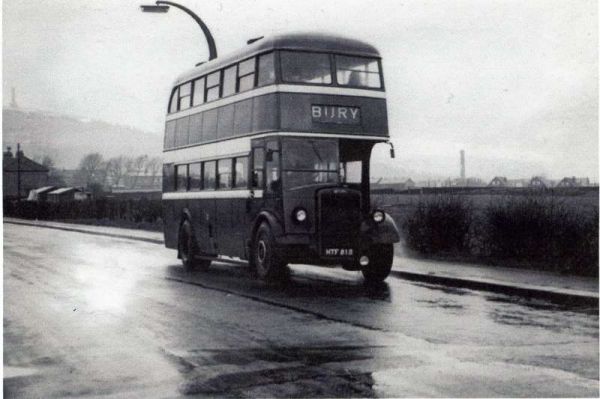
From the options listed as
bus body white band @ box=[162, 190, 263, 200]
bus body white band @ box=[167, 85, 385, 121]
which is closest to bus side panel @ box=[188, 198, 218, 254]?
bus body white band @ box=[162, 190, 263, 200]

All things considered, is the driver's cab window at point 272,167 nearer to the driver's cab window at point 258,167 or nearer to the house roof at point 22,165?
the driver's cab window at point 258,167

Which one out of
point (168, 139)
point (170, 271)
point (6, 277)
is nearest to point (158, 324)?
point (6, 277)

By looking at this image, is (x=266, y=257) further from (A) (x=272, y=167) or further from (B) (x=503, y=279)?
(B) (x=503, y=279)

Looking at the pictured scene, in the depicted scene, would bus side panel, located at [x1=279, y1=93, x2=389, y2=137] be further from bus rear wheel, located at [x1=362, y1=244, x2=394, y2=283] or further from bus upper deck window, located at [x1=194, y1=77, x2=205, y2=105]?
bus upper deck window, located at [x1=194, y1=77, x2=205, y2=105]

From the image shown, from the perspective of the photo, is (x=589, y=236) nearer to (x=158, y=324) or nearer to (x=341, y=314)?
(x=341, y=314)

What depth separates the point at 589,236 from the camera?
15.8 metres

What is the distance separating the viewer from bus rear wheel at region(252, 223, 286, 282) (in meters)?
13.8

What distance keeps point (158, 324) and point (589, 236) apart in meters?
8.98

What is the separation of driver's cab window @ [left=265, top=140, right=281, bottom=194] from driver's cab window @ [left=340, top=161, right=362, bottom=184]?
41.2 inches

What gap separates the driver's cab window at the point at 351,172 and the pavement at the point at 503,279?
8.33ft

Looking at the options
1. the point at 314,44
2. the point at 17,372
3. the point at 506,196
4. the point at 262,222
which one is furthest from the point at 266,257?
the point at 17,372

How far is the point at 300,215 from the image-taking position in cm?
1363

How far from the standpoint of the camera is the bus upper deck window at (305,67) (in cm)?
1377

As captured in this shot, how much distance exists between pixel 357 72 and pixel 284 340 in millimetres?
6173
